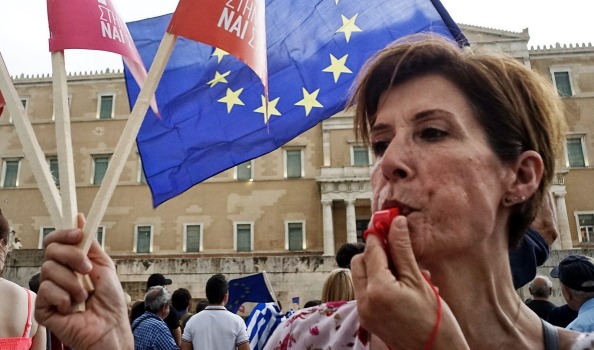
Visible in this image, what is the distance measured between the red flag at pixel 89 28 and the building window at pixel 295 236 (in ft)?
77.1

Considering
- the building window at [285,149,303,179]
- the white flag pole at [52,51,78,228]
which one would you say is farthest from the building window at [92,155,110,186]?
the white flag pole at [52,51,78,228]

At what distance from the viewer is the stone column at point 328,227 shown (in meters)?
24.1

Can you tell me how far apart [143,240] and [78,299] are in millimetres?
25904

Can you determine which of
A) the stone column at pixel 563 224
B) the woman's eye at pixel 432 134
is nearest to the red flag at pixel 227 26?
the woman's eye at pixel 432 134

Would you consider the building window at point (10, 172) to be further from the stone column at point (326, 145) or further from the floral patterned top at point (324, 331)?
the floral patterned top at point (324, 331)

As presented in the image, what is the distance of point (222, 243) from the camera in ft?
84.1

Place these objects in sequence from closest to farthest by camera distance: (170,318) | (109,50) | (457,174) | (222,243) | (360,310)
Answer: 1. (360,310)
2. (457,174)
3. (109,50)
4. (170,318)
5. (222,243)

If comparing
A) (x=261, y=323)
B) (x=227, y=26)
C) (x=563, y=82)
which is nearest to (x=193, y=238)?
(x=563, y=82)

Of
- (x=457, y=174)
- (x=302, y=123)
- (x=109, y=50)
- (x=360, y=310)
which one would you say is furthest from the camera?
(x=302, y=123)

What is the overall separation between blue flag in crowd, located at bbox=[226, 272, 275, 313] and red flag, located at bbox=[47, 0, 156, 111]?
4.01 metres

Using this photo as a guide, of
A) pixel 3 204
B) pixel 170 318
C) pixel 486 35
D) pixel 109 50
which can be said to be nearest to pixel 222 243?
pixel 3 204

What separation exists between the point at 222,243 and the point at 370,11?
22515 mm

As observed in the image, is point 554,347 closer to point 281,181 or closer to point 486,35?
point 281,181

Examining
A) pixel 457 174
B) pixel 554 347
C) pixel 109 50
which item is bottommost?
pixel 554 347
